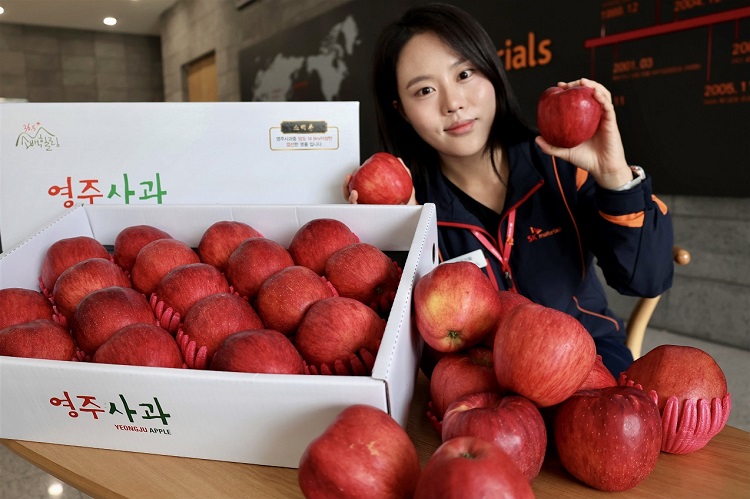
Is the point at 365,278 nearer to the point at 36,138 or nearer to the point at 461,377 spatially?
the point at 461,377

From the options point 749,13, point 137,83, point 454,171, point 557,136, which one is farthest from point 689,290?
point 137,83

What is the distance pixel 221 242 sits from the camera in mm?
924

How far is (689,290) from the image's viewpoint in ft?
8.77

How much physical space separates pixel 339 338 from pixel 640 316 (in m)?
0.97

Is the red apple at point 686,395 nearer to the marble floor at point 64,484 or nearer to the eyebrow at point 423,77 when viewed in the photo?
the eyebrow at point 423,77

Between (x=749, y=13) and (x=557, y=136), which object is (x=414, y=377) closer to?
(x=557, y=136)

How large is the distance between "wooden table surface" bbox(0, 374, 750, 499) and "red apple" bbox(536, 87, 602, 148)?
565mm

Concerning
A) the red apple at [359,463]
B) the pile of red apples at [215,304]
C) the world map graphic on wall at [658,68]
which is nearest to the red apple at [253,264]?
the pile of red apples at [215,304]

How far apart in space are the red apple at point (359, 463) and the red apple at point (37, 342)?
38cm

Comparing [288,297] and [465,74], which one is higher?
[465,74]

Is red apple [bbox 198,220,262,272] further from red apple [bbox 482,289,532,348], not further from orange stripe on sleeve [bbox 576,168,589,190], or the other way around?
orange stripe on sleeve [bbox 576,168,589,190]

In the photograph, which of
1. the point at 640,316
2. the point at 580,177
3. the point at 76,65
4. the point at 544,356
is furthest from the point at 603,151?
the point at 76,65

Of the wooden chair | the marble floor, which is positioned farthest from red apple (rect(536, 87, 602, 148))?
the marble floor

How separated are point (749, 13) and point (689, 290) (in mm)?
1191
